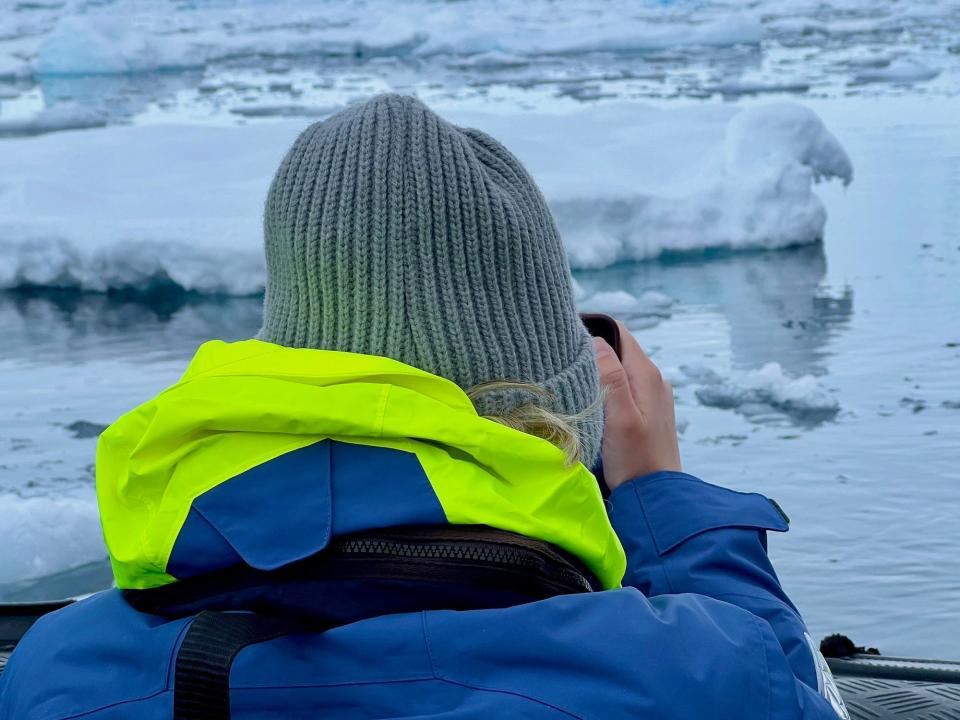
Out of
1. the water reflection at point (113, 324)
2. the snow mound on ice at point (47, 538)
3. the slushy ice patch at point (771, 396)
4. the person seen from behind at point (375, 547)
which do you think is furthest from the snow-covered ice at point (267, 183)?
the person seen from behind at point (375, 547)

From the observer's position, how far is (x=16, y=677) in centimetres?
82

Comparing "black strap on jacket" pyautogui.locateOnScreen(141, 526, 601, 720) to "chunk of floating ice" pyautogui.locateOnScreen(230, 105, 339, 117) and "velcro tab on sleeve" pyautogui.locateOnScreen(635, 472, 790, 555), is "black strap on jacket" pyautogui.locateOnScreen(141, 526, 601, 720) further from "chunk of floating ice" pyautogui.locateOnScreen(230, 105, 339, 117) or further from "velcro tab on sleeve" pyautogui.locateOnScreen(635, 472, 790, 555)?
"chunk of floating ice" pyautogui.locateOnScreen(230, 105, 339, 117)

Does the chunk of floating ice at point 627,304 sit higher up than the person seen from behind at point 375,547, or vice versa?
the person seen from behind at point 375,547

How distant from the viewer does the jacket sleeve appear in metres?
0.95

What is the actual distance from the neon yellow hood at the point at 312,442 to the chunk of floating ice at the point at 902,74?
9.90 m

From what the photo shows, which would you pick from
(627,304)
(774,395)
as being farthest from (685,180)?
(774,395)

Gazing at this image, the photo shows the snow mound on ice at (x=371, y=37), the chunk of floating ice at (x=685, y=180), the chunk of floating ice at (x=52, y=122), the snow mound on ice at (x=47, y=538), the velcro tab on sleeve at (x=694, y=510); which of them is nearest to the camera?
the velcro tab on sleeve at (x=694, y=510)

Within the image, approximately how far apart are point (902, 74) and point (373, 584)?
405 inches

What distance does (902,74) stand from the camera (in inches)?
394

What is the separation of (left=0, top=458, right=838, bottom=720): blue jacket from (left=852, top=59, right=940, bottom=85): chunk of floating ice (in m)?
9.94

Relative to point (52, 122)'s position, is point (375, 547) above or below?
above

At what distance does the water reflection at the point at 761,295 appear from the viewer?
376cm

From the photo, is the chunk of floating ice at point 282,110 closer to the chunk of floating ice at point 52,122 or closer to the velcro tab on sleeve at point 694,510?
the chunk of floating ice at point 52,122

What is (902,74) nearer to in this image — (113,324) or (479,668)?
(113,324)
